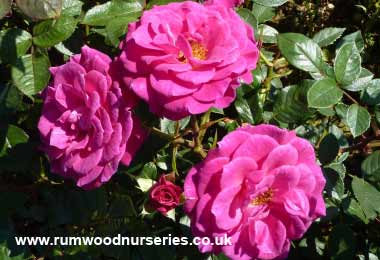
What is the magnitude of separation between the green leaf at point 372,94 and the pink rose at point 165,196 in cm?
53

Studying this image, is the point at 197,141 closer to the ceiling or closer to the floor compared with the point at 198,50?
closer to the floor

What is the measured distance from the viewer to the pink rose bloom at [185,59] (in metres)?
0.93

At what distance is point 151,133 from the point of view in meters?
1.21

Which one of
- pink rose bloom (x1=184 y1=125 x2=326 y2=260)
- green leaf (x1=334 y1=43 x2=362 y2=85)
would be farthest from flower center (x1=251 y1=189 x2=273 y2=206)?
green leaf (x1=334 y1=43 x2=362 y2=85)

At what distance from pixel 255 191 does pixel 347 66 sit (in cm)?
45

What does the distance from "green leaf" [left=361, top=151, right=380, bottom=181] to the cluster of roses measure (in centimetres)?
36

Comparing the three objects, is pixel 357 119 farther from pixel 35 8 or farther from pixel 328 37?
pixel 35 8

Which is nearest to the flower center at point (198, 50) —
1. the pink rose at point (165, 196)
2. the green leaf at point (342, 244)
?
the pink rose at point (165, 196)

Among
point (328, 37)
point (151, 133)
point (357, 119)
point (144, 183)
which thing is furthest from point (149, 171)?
point (328, 37)

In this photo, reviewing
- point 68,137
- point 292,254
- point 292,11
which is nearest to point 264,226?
point 68,137

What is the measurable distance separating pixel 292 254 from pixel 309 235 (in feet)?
0.26

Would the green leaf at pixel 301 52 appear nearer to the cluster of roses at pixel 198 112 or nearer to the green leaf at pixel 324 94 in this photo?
the green leaf at pixel 324 94

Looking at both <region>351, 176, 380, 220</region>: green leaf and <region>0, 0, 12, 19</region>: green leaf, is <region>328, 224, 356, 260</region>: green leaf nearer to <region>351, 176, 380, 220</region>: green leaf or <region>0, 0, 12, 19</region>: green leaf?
<region>351, 176, 380, 220</region>: green leaf

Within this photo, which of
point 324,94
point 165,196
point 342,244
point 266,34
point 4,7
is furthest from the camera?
point 266,34
